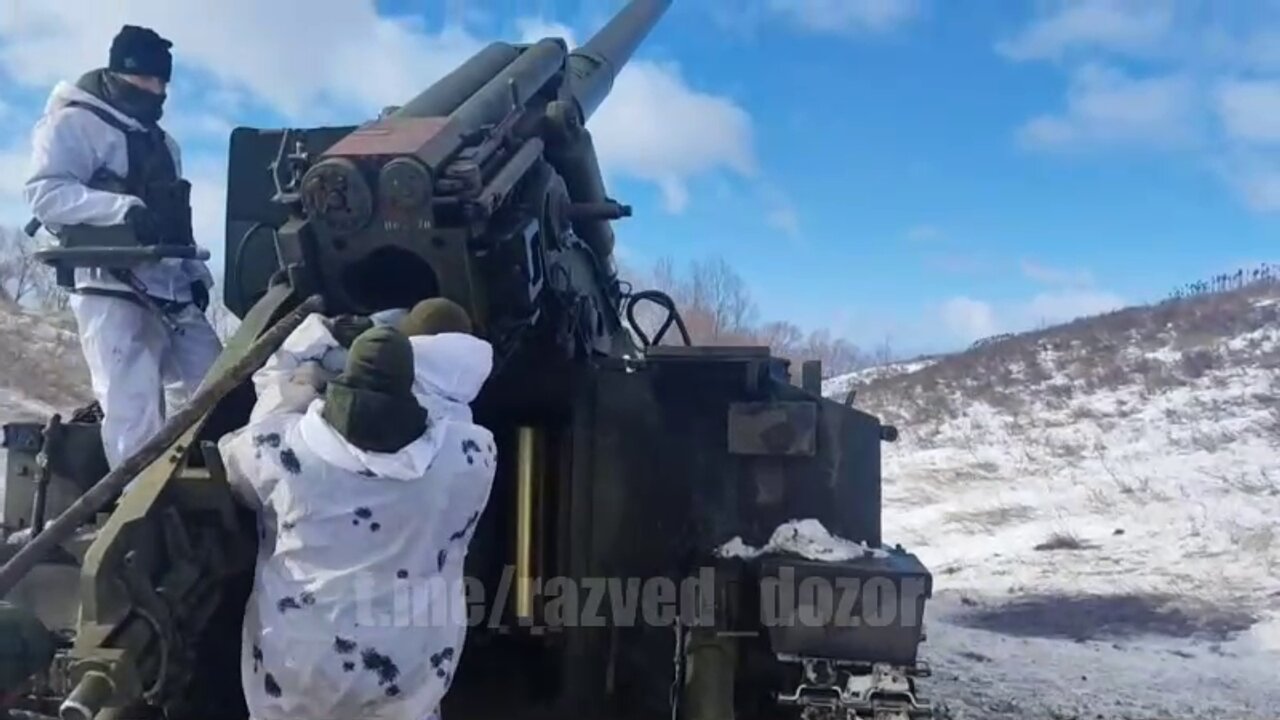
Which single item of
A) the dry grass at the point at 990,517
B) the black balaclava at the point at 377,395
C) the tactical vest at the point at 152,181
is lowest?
the dry grass at the point at 990,517

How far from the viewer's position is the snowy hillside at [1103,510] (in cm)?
875

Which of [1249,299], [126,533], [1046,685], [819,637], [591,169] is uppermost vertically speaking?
[1249,299]

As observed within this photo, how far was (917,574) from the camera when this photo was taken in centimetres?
446

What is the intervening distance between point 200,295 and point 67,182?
69cm

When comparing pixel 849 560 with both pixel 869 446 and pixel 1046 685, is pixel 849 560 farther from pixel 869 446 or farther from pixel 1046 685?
pixel 1046 685

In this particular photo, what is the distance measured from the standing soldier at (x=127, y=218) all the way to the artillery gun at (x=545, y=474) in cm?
28

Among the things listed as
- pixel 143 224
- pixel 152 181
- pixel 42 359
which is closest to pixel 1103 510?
pixel 152 181

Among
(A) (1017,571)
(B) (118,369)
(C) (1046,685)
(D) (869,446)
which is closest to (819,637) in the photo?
(D) (869,446)

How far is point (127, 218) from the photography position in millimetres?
5523

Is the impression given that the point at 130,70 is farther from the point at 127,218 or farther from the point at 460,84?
the point at 460,84

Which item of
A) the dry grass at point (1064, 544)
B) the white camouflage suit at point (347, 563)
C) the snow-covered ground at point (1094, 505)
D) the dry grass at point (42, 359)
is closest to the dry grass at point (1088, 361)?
the snow-covered ground at point (1094, 505)

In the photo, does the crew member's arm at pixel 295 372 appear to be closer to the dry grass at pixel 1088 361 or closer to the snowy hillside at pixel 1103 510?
the snowy hillside at pixel 1103 510

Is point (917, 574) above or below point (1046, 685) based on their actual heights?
above

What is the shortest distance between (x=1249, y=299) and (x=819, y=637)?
75.7ft
